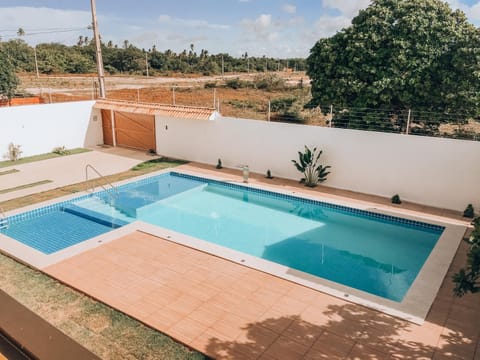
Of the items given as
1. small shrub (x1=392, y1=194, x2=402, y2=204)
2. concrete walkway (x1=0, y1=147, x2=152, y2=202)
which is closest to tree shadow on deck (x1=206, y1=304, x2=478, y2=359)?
small shrub (x1=392, y1=194, x2=402, y2=204)

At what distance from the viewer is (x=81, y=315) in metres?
8.01

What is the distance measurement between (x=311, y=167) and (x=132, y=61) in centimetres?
5459

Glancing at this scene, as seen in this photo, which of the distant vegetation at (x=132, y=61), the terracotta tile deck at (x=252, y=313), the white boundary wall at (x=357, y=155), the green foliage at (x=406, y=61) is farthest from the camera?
the distant vegetation at (x=132, y=61)

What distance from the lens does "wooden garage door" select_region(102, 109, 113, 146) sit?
24.5 metres

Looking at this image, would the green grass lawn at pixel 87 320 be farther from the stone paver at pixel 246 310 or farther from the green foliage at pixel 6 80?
the green foliage at pixel 6 80

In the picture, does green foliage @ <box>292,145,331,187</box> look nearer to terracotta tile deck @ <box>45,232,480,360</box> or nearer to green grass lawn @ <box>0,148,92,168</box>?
terracotta tile deck @ <box>45,232,480,360</box>

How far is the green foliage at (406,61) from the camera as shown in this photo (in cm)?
1567

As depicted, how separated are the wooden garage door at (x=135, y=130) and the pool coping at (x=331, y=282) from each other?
8.82 m

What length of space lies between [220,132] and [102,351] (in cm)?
1380

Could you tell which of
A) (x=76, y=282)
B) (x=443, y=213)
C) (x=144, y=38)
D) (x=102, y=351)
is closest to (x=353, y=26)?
(x=443, y=213)

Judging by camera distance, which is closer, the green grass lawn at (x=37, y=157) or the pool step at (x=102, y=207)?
the pool step at (x=102, y=207)

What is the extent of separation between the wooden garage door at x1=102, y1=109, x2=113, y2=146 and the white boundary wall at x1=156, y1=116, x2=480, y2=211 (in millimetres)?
5392

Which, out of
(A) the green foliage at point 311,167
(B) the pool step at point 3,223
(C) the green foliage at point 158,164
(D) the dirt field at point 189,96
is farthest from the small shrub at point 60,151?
(A) the green foliage at point 311,167

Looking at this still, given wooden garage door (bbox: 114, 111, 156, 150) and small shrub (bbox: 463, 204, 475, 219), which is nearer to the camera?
small shrub (bbox: 463, 204, 475, 219)
